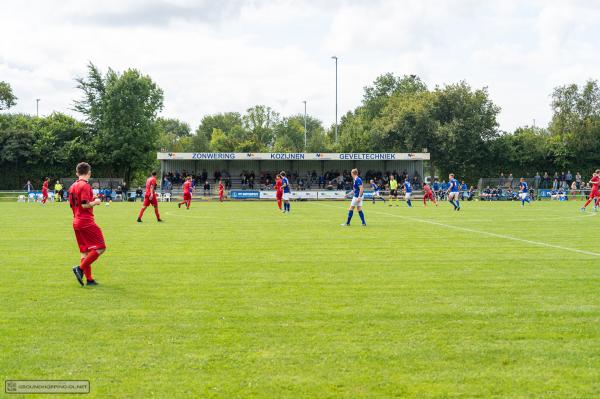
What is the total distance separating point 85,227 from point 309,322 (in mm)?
4542

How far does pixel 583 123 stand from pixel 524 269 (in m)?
60.7

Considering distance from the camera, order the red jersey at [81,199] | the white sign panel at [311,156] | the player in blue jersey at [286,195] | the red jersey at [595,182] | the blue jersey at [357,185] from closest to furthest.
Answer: the red jersey at [81,199] → the blue jersey at [357,185] → the player in blue jersey at [286,195] → the red jersey at [595,182] → the white sign panel at [311,156]

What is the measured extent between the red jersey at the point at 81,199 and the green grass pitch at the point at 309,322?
1.10 metres

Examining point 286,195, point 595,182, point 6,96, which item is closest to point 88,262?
point 286,195

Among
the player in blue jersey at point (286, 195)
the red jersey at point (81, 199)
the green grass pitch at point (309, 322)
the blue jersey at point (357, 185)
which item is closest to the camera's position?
the green grass pitch at point (309, 322)

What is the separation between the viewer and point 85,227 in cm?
1002

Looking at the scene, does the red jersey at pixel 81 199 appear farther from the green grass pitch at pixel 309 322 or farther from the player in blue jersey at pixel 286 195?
the player in blue jersey at pixel 286 195

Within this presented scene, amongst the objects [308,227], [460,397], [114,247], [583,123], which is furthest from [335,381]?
[583,123]

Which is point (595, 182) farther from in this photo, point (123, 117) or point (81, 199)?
point (123, 117)

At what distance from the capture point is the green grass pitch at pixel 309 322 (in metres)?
5.42

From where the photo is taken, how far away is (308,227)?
70.6 ft

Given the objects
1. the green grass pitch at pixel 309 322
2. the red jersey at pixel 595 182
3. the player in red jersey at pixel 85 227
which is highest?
the red jersey at pixel 595 182

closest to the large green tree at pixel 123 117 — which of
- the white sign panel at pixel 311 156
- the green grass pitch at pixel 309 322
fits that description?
the white sign panel at pixel 311 156

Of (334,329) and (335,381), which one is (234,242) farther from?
(335,381)
